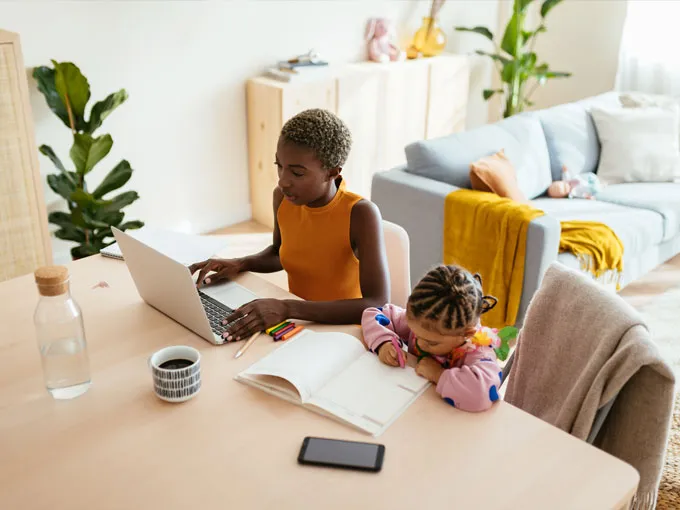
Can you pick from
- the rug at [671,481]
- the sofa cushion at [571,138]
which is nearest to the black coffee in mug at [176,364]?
the rug at [671,481]

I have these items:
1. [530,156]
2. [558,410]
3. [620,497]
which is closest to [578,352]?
[558,410]

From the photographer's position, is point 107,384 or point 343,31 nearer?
point 107,384

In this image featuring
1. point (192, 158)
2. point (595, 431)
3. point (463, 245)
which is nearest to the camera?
point (595, 431)

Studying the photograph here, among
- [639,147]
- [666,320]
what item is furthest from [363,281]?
[639,147]

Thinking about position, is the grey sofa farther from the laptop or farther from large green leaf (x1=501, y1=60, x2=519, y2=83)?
the laptop

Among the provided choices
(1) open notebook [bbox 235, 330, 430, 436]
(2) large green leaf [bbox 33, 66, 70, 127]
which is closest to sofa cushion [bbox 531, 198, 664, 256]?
(1) open notebook [bbox 235, 330, 430, 436]

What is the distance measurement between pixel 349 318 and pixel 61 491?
72cm

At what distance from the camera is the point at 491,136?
349cm

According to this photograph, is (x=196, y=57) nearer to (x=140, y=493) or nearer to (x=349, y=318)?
(x=349, y=318)

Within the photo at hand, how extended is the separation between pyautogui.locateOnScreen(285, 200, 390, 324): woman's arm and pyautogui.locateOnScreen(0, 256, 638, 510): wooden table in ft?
0.68

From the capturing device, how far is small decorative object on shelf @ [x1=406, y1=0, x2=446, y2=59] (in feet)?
15.5

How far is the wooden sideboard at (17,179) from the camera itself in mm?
2709

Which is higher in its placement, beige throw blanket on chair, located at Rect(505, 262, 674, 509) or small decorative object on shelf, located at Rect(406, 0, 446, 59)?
small decorative object on shelf, located at Rect(406, 0, 446, 59)

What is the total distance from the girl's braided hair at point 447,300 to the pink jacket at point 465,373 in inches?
2.9
